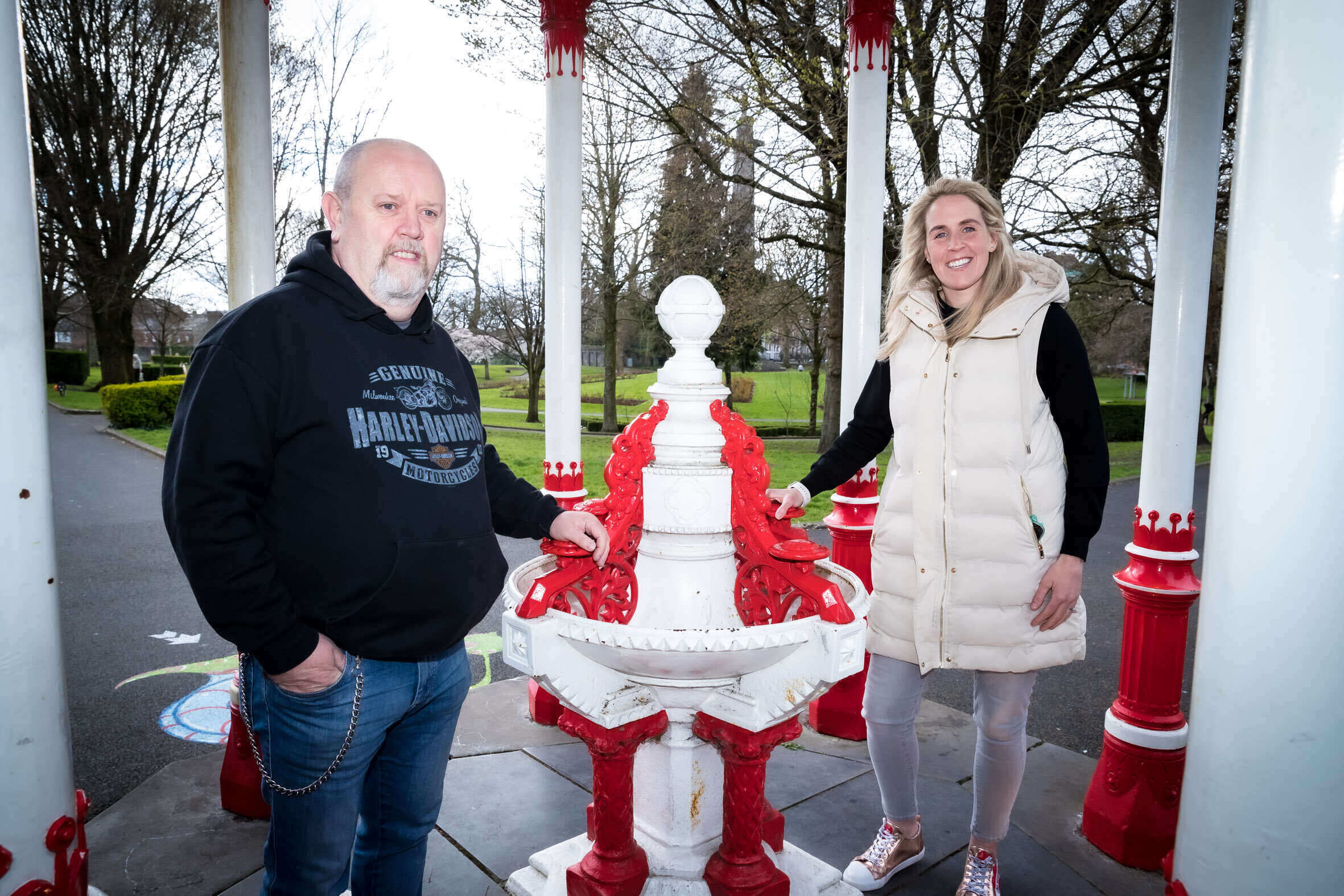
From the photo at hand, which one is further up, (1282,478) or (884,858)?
(1282,478)

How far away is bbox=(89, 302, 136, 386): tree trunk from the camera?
18922mm

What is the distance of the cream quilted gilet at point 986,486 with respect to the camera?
2.14m

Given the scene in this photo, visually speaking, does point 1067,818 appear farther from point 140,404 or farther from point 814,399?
point 140,404

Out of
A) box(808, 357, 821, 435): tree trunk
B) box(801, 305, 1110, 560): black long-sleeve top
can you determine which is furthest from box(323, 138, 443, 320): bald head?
box(808, 357, 821, 435): tree trunk

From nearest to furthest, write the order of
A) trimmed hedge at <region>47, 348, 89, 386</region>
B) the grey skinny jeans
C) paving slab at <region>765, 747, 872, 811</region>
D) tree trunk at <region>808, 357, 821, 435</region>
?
the grey skinny jeans < paving slab at <region>765, 747, 872, 811</region> < tree trunk at <region>808, 357, 821, 435</region> < trimmed hedge at <region>47, 348, 89, 386</region>

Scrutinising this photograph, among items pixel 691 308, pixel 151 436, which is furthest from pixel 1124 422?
pixel 151 436

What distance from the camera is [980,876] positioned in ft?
7.75

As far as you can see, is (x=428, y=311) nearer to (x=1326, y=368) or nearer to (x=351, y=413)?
(x=351, y=413)

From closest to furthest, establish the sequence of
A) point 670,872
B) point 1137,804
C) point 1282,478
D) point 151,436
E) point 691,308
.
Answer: point 1282,478 < point 691,308 < point 670,872 < point 1137,804 < point 151,436

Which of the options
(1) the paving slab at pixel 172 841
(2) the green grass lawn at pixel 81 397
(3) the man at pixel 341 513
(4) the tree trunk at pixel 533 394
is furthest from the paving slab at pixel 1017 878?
(2) the green grass lawn at pixel 81 397

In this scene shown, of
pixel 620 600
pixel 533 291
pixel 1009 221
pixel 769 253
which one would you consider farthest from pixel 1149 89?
pixel 533 291

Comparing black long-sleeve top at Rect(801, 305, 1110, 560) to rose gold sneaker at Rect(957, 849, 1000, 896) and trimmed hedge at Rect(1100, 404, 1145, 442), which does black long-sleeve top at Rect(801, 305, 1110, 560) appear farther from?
trimmed hedge at Rect(1100, 404, 1145, 442)

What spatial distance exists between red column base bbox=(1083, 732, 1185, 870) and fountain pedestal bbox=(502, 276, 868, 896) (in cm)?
124

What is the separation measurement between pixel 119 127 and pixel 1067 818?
792 inches
